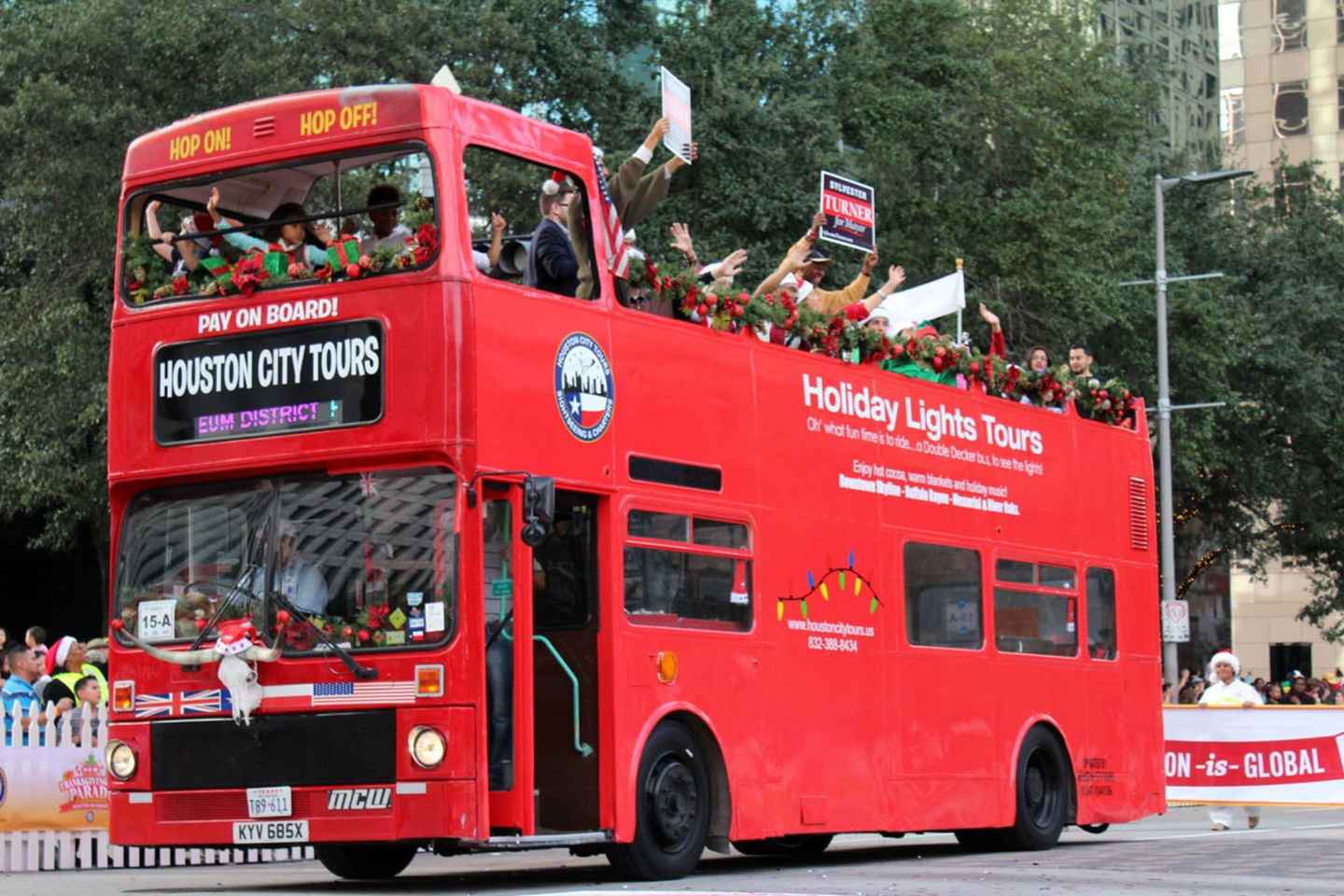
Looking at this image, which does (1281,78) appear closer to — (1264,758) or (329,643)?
(1264,758)

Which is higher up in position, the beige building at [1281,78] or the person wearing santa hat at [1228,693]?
the beige building at [1281,78]

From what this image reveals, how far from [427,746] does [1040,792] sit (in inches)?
301

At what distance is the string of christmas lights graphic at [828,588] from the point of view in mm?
15484

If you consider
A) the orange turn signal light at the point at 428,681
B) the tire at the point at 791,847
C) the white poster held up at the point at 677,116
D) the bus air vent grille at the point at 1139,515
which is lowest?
the tire at the point at 791,847

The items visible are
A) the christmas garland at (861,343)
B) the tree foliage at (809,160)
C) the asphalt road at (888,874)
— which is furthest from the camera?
the tree foliage at (809,160)

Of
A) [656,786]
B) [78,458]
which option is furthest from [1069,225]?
[656,786]

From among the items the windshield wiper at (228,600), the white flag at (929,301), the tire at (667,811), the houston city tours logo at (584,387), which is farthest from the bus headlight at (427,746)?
the white flag at (929,301)

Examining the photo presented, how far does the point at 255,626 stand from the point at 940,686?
6.21m

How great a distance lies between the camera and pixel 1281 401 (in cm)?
4684

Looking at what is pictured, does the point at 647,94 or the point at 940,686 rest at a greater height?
the point at 647,94

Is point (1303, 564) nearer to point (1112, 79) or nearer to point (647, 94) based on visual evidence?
point (1112, 79)

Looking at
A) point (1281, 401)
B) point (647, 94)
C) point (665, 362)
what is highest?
point (647, 94)

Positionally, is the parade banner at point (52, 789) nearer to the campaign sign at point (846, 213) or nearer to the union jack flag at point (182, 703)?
the union jack flag at point (182, 703)

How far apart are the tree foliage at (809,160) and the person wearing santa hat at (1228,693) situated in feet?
31.2
